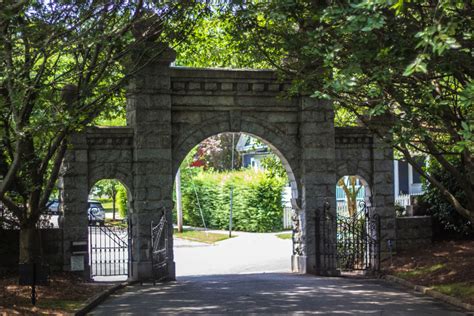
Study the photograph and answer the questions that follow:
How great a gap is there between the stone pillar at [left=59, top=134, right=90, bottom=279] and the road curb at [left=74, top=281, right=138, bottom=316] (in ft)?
3.77

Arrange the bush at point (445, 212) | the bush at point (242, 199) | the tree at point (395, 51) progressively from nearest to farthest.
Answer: the tree at point (395, 51) < the bush at point (445, 212) < the bush at point (242, 199)

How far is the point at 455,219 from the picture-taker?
18.2 metres

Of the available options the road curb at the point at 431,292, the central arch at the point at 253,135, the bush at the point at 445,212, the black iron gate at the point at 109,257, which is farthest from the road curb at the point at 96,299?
the bush at the point at 445,212

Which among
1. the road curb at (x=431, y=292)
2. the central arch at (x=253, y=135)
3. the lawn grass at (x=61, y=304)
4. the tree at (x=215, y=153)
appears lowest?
the road curb at (x=431, y=292)

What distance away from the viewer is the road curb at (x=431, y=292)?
1220cm

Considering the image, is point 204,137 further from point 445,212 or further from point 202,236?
point 202,236

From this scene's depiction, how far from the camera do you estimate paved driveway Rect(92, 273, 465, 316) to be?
11672 mm

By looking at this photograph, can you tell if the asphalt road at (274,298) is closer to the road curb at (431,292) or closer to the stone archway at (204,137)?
the road curb at (431,292)

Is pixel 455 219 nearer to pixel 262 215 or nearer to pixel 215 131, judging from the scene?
pixel 215 131

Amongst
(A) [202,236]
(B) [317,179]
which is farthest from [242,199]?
(B) [317,179]

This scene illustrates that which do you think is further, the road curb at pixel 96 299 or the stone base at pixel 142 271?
the stone base at pixel 142 271

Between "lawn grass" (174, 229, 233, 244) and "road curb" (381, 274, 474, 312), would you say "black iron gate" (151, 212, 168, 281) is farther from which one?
"lawn grass" (174, 229, 233, 244)

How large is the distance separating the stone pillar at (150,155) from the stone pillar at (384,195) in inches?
212

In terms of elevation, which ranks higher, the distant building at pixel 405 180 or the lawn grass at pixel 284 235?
the distant building at pixel 405 180
